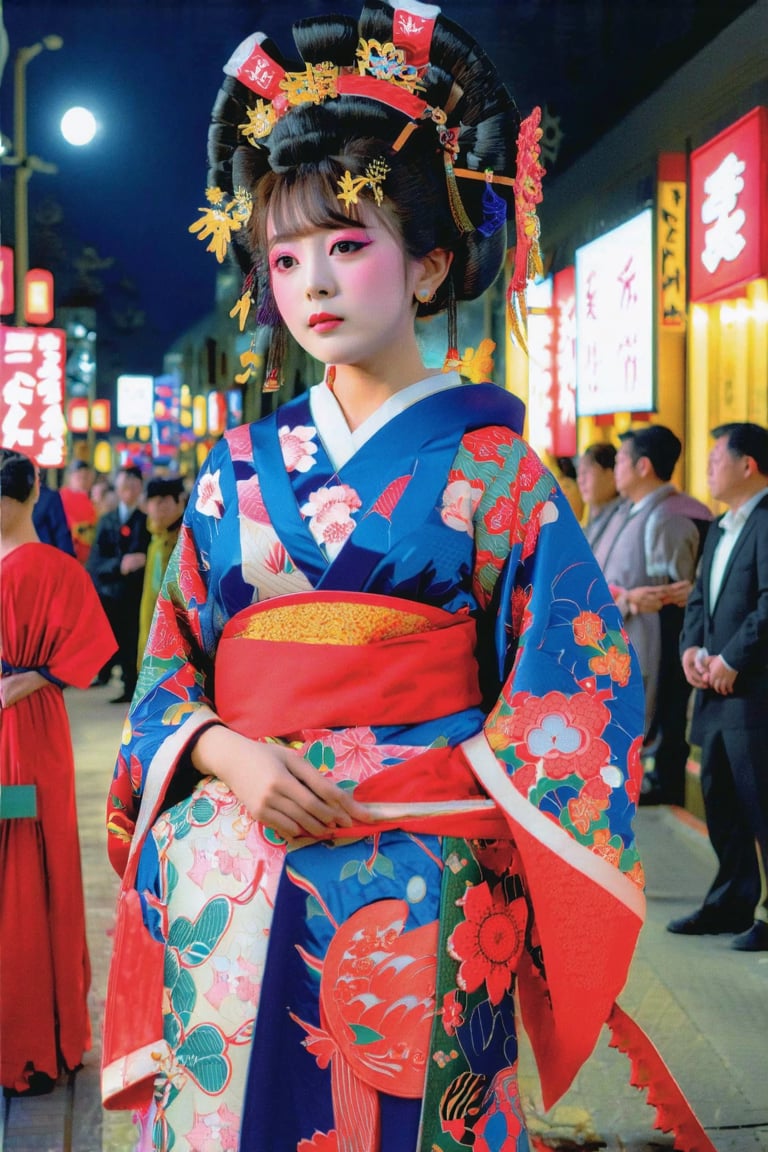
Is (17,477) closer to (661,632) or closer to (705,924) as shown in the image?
(705,924)

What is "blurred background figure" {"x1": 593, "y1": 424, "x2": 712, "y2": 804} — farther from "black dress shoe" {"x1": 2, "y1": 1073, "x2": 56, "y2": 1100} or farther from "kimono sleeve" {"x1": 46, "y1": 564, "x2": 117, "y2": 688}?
"black dress shoe" {"x1": 2, "y1": 1073, "x2": 56, "y2": 1100}

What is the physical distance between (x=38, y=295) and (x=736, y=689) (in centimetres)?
1809

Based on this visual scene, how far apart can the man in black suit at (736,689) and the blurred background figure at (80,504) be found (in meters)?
8.41

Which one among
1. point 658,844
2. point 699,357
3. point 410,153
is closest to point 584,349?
point 699,357

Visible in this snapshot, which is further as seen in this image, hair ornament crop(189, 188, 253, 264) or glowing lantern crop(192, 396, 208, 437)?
glowing lantern crop(192, 396, 208, 437)

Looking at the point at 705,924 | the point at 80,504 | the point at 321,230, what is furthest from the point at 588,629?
the point at 80,504

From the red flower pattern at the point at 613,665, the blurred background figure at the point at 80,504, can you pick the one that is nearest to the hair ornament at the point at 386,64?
the red flower pattern at the point at 613,665

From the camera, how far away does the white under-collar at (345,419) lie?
2244mm

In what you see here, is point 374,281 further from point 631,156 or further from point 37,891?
point 631,156

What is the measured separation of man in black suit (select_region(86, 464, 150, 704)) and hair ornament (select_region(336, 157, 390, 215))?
9.39m

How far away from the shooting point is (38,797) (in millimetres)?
4086

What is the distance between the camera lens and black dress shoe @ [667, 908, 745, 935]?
5398 mm

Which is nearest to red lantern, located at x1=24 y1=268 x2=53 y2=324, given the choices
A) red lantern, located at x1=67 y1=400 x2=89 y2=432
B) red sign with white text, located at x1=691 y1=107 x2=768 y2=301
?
red sign with white text, located at x1=691 y1=107 x2=768 y2=301

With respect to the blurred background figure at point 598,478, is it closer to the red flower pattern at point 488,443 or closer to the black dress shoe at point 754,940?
the black dress shoe at point 754,940
